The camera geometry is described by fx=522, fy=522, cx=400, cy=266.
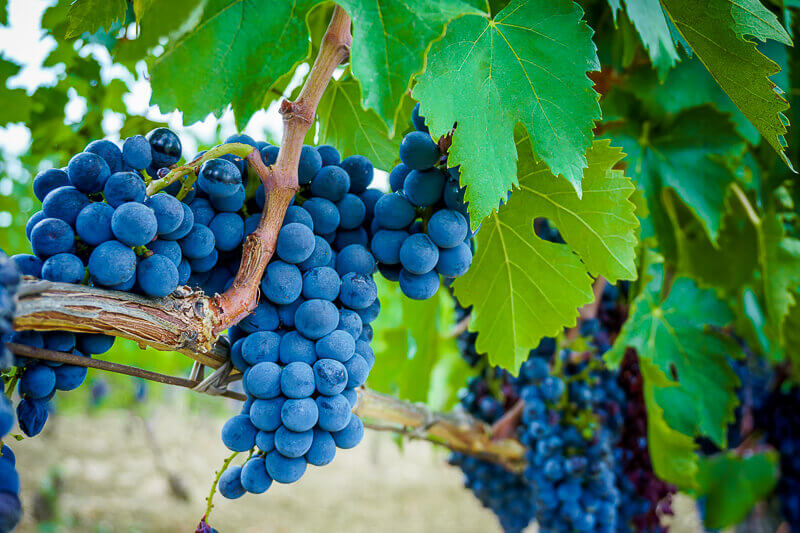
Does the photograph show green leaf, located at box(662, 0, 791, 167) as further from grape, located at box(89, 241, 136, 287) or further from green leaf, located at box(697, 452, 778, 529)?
green leaf, located at box(697, 452, 778, 529)

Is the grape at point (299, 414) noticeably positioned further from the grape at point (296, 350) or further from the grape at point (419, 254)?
the grape at point (419, 254)

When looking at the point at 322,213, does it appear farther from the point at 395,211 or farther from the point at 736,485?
the point at 736,485

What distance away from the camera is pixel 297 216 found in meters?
0.59

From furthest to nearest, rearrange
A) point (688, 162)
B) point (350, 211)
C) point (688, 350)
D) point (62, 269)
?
point (688, 350) → point (688, 162) → point (350, 211) → point (62, 269)

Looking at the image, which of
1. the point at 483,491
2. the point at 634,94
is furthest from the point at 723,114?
the point at 483,491

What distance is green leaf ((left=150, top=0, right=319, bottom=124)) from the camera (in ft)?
1.75

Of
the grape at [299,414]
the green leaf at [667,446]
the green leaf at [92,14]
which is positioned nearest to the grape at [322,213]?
the grape at [299,414]

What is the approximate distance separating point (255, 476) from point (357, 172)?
38 cm

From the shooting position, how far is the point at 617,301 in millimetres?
1492

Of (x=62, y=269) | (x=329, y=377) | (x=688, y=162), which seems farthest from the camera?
(x=688, y=162)

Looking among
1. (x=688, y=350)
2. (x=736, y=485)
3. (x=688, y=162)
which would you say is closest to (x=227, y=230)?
(x=688, y=162)

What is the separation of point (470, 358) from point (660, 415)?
0.50 metres

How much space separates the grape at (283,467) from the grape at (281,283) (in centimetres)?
16

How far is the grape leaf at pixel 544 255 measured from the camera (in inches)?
27.8
